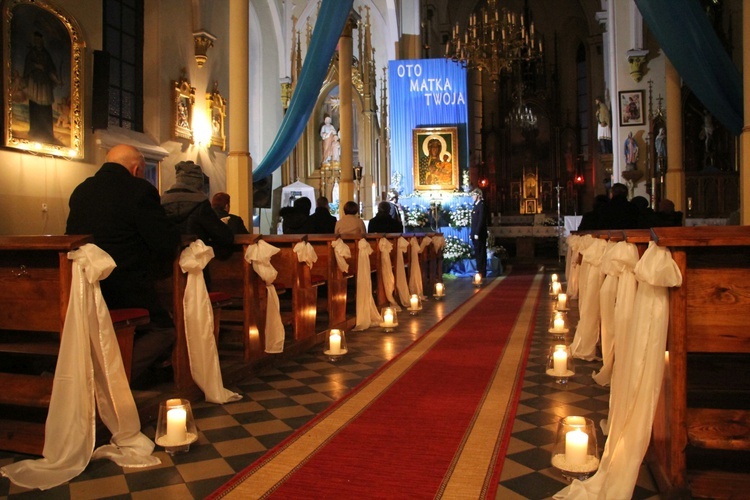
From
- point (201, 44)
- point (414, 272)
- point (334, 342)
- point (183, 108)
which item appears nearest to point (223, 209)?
point (334, 342)

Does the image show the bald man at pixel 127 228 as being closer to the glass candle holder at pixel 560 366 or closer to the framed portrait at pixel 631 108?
the glass candle holder at pixel 560 366

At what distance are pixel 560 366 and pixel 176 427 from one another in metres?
2.45

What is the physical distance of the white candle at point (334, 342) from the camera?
16.2ft

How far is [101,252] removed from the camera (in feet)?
9.09

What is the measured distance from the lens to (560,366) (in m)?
4.12

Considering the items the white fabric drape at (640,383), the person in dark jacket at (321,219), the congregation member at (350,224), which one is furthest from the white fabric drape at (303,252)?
the white fabric drape at (640,383)

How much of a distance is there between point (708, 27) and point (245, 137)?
496 cm

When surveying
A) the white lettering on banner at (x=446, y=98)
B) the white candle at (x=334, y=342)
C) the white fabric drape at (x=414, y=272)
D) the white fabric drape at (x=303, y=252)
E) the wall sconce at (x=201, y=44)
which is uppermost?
the wall sconce at (x=201, y=44)

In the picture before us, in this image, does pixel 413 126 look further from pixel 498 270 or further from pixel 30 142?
pixel 30 142

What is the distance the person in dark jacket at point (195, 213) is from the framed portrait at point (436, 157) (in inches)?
406

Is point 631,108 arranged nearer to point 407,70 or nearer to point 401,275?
point 407,70

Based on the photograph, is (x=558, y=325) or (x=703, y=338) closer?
(x=703, y=338)

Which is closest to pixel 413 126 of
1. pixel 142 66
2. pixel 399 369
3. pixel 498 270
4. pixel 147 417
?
pixel 498 270

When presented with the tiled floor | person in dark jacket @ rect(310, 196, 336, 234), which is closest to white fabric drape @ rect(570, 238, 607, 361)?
the tiled floor
